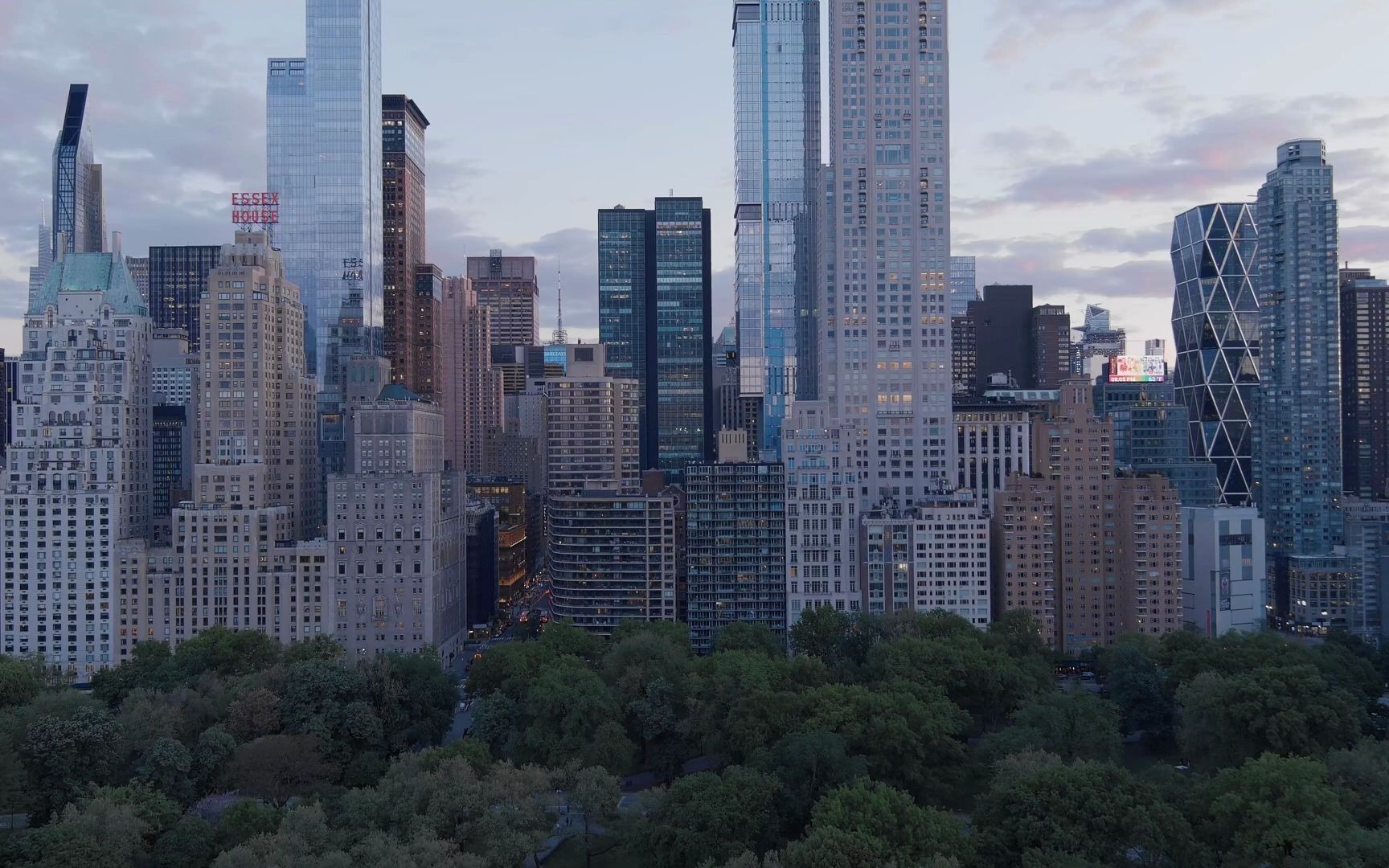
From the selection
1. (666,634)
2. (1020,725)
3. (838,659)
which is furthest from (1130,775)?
(666,634)

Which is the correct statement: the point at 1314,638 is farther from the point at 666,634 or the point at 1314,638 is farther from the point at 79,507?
the point at 79,507

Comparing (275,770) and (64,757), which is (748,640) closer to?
(275,770)

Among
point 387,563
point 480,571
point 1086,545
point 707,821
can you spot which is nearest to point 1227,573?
point 1086,545

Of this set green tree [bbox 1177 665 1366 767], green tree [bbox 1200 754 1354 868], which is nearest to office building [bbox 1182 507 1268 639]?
green tree [bbox 1177 665 1366 767]

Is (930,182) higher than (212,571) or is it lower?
higher

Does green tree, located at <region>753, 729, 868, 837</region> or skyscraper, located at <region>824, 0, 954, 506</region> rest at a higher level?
skyscraper, located at <region>824, 0, 954, 506</region>

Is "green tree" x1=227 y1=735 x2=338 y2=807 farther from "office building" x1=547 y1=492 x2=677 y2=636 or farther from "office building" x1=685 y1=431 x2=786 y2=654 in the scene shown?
"office building" x1=685 y1=431 x2=786 y2=654

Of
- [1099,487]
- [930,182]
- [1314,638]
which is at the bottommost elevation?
[1314,638]

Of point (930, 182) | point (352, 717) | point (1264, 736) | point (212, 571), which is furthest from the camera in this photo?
point (930, 182)
